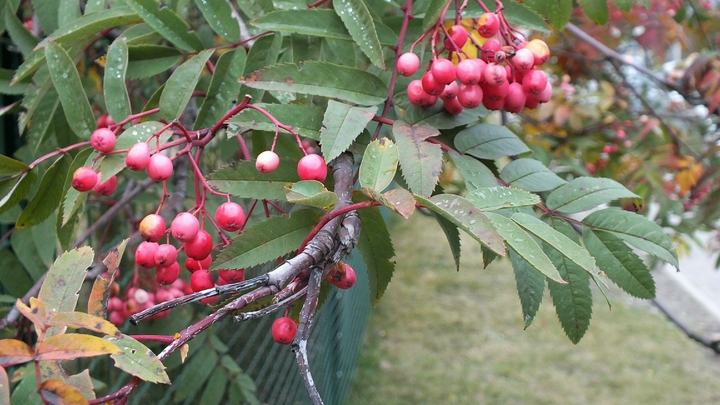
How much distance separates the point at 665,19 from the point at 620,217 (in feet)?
8.26

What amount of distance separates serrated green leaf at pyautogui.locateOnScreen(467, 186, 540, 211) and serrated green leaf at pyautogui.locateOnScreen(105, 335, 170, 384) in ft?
1.30

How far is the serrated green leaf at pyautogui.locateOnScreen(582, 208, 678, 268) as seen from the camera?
0.89 m

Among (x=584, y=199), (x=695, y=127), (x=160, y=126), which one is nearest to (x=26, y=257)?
(x=160, y=126)

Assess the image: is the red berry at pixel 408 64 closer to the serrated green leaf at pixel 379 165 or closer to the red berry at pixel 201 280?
the serrated green leaf at pixel 379 165

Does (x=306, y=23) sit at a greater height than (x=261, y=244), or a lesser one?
greater

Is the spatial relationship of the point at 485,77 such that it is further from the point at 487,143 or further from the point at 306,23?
the point at 306,23

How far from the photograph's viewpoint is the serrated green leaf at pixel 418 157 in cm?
73

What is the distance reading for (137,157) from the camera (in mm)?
758

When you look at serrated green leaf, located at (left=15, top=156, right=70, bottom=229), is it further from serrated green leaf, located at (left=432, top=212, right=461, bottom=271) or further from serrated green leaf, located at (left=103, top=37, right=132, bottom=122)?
serrated green leaf, located at (left=432, top=212, right=461, bottom=271)

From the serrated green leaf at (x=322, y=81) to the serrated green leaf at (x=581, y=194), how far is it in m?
0.34

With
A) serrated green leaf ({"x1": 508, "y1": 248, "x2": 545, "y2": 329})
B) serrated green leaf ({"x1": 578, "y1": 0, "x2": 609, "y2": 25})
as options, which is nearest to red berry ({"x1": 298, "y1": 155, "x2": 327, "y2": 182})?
serrated green leaf ({"x1": 508, "y1": 248, "x2": 545, "y2": 329})

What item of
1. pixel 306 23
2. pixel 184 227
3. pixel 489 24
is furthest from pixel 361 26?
pixel 184 227

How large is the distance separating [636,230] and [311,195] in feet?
1.85

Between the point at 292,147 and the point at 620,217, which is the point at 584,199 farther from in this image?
the point at 292,147
